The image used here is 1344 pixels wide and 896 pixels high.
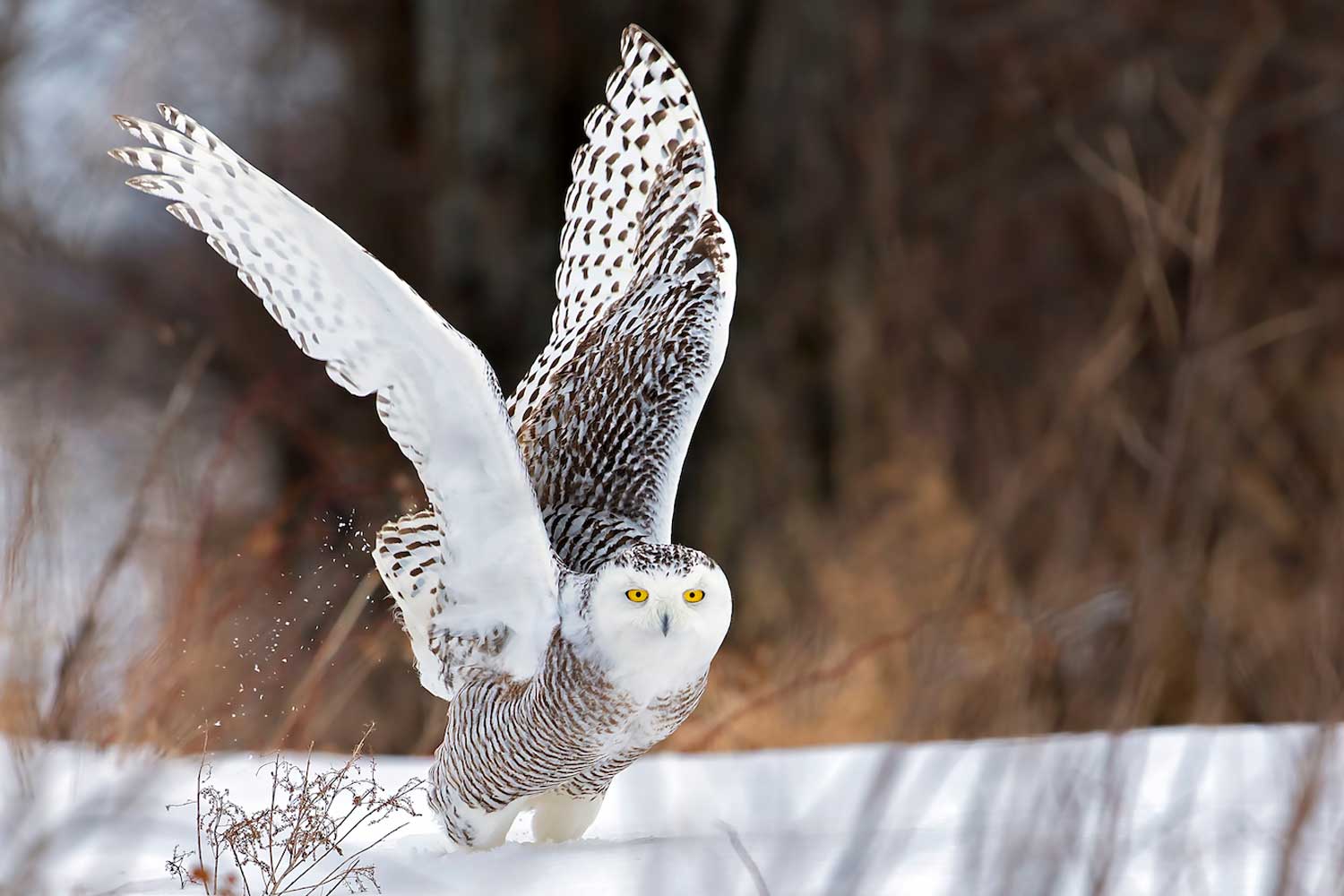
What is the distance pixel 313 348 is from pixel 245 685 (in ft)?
4.01

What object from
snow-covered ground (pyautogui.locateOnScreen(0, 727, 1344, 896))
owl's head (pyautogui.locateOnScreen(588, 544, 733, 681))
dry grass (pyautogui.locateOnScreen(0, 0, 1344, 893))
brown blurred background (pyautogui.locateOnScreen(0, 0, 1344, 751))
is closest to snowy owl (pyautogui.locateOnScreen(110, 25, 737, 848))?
owl's head (pyautogui.locateOnScreen(588, 544, 733, 681))

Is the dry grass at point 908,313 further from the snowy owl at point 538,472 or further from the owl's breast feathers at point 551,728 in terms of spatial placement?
the owl's breast feathers at point 551,728

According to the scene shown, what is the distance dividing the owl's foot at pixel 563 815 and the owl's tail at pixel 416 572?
32 centimetres

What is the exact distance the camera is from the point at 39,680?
1.54 metres

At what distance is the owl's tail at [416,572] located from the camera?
3.06m

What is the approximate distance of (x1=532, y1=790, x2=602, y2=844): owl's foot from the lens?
3146 millimetres

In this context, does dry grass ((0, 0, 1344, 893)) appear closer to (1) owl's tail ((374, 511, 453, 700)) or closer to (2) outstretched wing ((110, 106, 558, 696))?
(1) owl's tail ((374, 511, 453, 700))

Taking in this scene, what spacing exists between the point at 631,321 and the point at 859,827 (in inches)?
96.9

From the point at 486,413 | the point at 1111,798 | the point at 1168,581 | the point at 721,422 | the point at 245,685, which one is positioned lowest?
the point at 721,422

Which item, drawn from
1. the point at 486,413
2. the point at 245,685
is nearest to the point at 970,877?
the point at 486,413

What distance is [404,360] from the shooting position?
102 inches

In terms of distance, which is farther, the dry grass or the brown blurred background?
the brown blurred background

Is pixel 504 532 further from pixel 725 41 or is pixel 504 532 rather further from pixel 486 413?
pixel 725 41

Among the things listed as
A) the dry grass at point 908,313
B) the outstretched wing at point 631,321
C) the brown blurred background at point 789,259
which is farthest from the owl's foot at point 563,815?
the dry grass at point 908,313
